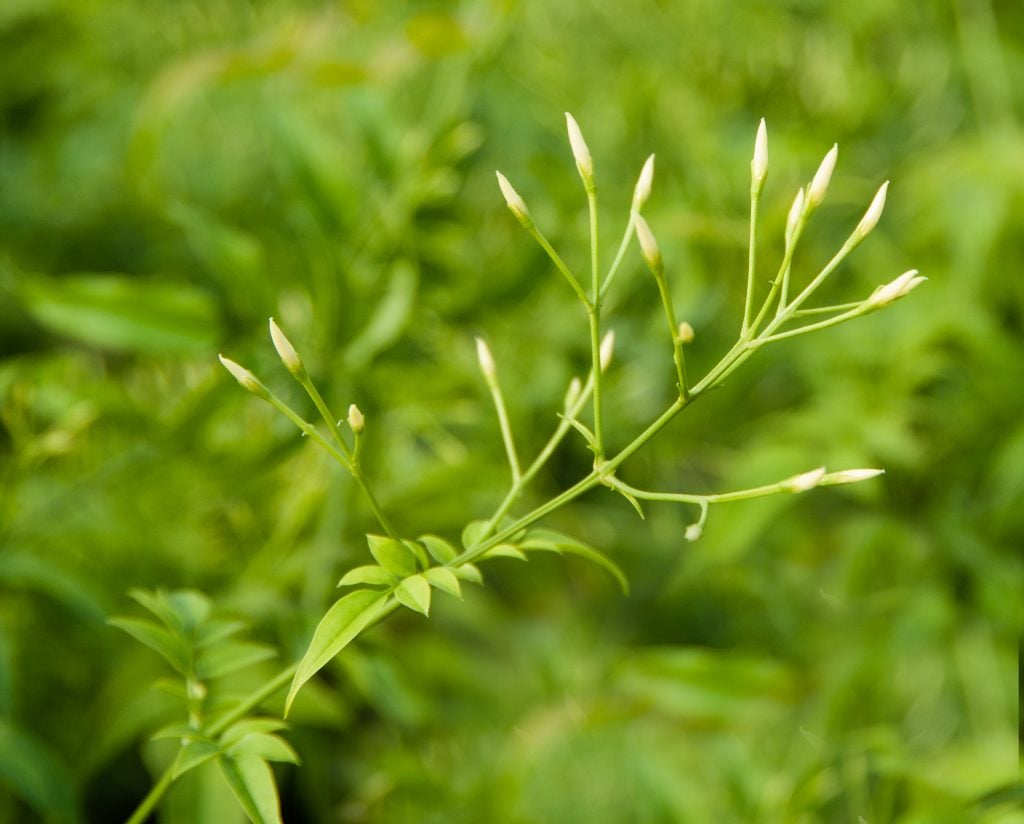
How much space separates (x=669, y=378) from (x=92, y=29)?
0.66 metres

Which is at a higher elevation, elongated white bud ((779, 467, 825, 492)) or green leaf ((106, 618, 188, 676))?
elongated white bud ((779, 467, 825, 492))

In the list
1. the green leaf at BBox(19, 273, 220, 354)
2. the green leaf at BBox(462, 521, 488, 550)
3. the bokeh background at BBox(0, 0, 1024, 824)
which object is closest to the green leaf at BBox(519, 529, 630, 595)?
the green leaf at BBox(462, 521, 488, 550)

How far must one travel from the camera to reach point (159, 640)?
32 centimetres

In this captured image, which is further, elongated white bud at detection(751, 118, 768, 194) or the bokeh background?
the bokeh background

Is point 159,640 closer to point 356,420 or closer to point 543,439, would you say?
point 356,420

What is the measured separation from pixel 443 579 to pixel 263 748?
0.07 metres

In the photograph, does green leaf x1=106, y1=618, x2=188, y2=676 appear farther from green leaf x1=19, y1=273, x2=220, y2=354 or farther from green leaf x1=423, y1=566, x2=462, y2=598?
green leaf x1=19, y1=273, x2=220, y2=354

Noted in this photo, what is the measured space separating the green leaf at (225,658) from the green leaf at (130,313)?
243mm

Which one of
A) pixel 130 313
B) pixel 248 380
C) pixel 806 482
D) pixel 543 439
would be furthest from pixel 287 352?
pixel 543 439

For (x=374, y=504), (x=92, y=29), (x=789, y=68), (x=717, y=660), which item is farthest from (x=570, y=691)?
(x=92, y=29)

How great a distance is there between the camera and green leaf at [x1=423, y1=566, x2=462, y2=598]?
0.91 feet

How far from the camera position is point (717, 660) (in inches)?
22.5

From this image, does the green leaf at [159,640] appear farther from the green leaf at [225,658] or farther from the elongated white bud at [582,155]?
the elongated white bud at [582,155]

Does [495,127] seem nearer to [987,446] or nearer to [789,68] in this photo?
[789,68]
